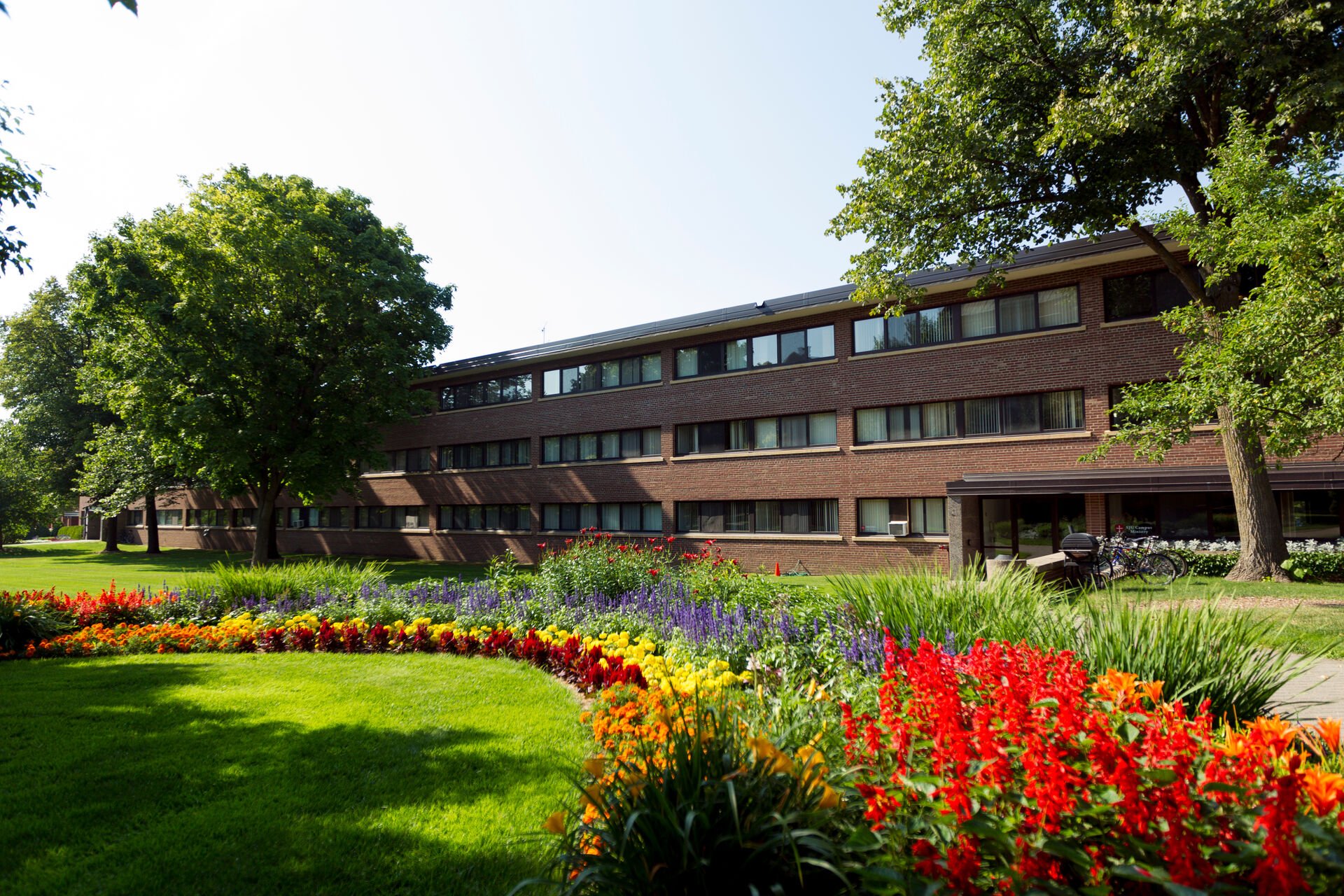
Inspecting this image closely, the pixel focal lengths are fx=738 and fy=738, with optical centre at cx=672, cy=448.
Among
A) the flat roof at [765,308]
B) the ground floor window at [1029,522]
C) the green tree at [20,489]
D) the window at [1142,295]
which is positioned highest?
the flat roof at [765,308]

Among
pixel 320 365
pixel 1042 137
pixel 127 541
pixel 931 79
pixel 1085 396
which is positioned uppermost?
pixel 931 79

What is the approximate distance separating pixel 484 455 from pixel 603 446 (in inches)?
305

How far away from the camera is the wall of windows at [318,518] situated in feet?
139

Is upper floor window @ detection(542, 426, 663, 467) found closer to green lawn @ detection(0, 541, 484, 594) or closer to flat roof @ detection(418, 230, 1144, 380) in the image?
flat roof @ detection(418, 230, 1144, 380)

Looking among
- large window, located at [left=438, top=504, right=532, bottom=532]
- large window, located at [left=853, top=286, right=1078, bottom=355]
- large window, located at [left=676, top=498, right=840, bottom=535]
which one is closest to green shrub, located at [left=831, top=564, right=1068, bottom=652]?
large window, located at [left=853, top=286, right=1078, bottom=355]

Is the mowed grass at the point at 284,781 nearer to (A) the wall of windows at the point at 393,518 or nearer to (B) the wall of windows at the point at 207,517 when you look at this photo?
(A) the wall of windows at the point at 393,518

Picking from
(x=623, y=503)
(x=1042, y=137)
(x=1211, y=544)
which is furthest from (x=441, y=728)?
(x=623, y=503)

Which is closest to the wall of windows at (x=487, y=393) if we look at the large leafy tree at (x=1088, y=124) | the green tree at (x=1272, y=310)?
the large leafy tree at (x=1088, y=124)

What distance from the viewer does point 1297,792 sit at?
1.95 m

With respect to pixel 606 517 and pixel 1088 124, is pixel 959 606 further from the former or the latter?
pixel 606 517

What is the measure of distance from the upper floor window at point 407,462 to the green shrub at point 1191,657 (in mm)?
36566

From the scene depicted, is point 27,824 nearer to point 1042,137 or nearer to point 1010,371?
point 1042,137

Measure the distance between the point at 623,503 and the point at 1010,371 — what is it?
15.6m

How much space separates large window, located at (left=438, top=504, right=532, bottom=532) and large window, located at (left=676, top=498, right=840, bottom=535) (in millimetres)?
9071
